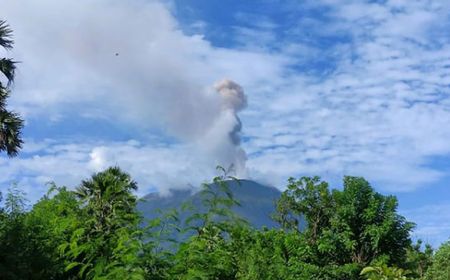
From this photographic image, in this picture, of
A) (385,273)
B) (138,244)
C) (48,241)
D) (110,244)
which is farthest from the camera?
(385,273)

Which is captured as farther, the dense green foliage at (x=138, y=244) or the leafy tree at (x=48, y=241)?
the leafy tree at (x=48, y=241)

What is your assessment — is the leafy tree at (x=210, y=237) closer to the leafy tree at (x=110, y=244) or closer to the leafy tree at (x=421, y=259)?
the leafy tree at (x=110, y=244)

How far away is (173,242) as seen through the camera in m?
5.71

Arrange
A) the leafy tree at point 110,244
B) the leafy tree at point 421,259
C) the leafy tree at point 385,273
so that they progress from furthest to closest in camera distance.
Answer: the leafy tree at point 421,259 < the leafy tree at point 385,273 < the leafy tree at point 110,244

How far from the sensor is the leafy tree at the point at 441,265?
107 ft

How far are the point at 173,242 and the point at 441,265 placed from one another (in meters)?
30.9

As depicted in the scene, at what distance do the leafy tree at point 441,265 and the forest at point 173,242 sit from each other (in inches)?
2.8

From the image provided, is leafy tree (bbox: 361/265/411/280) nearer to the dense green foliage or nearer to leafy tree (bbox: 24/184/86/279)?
the dense green foliage

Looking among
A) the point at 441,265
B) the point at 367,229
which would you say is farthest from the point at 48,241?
the point at 367,229

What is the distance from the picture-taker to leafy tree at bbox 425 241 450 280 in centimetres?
3271

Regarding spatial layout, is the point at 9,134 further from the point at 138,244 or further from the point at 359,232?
the point at 359,232

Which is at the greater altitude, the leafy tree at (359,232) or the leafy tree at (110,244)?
the leafy tree at (359,232)

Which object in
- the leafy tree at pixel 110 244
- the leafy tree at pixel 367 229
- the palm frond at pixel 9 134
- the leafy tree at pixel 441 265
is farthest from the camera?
the leafy tree at pixel 367 229

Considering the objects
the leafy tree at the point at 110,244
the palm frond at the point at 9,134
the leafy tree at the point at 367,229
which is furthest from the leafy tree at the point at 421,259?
the leafy tree at the point at 110,244
